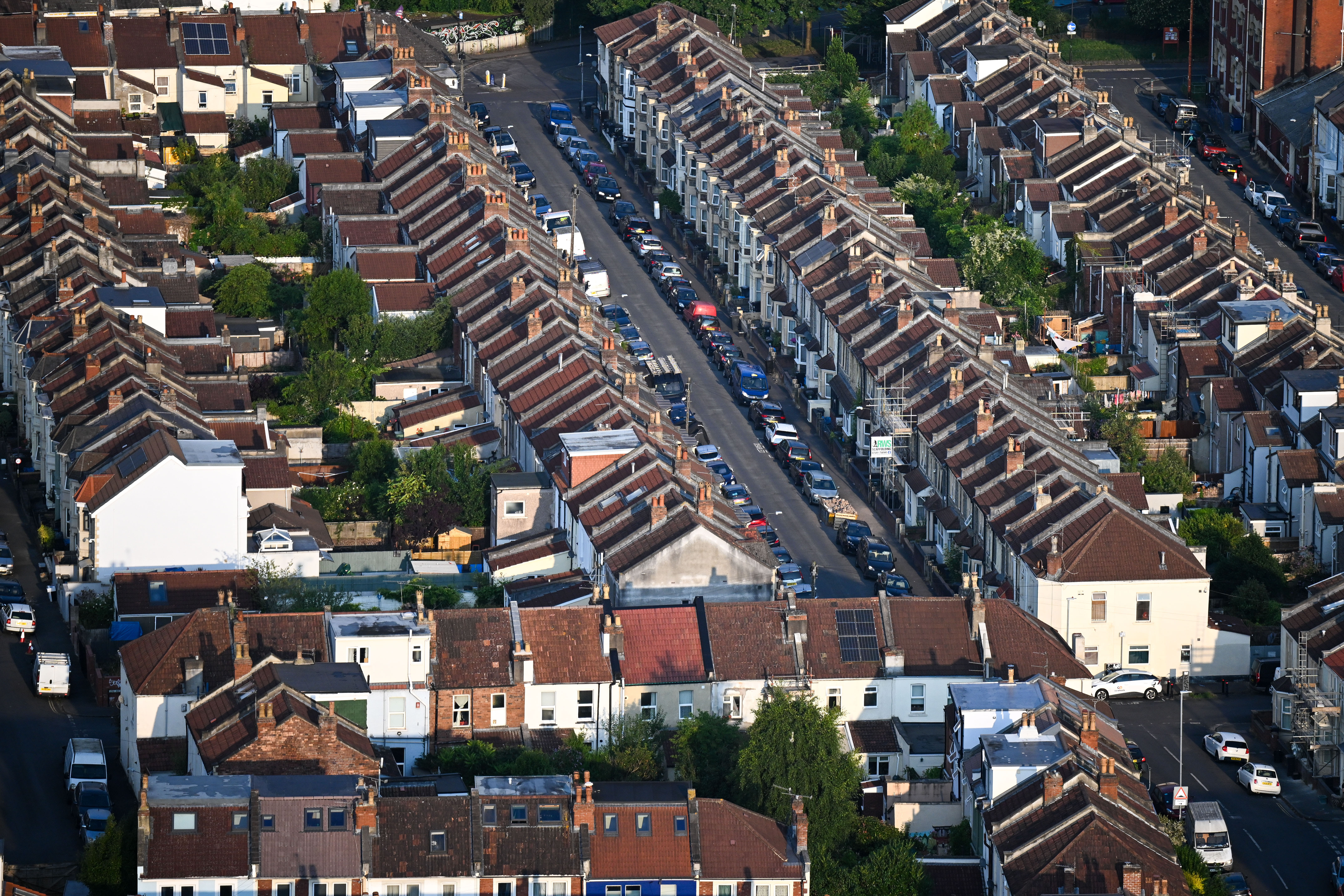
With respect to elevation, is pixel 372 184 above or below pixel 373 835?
above

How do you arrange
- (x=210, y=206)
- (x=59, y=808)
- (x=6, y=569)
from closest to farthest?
1. (x=59, y=808)
2. (x=6, y=569)
3. (x=210, y=206)

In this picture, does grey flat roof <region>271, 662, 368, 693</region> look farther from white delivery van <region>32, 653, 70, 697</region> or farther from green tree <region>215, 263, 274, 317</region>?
green tree <region>215, 263, 274, 317</region>

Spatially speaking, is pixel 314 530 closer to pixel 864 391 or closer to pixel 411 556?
pixel 411 556

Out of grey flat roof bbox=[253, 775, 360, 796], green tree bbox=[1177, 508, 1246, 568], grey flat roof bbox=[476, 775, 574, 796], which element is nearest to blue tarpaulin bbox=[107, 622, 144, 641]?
grey flat roof bbox=[253, 775, 360, 796]

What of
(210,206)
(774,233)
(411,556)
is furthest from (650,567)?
(210,206)

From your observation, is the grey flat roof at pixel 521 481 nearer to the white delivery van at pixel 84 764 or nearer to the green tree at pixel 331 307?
the green tree at pixel 331 307

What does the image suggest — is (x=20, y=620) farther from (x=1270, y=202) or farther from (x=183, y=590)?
(x=1270, y=202)
